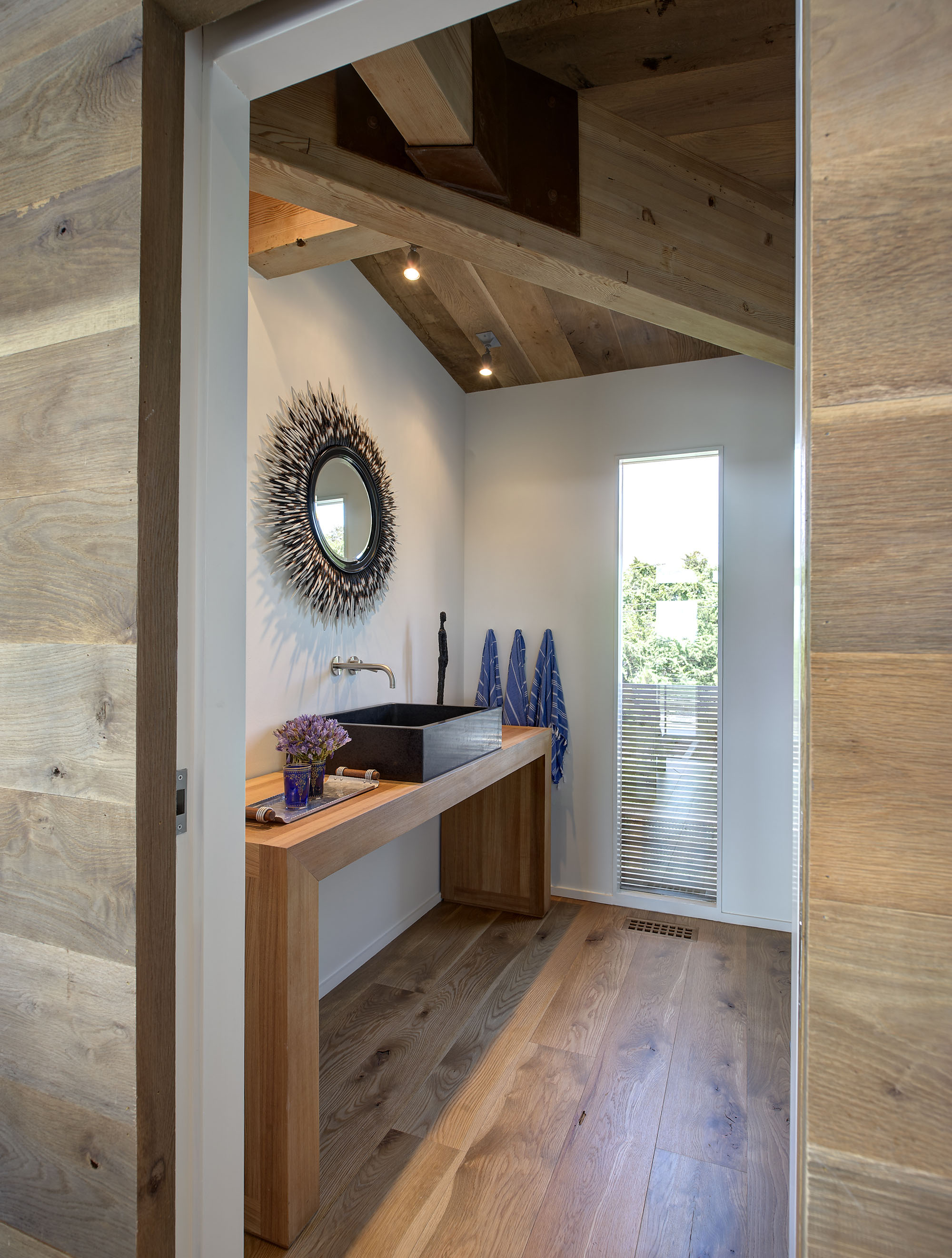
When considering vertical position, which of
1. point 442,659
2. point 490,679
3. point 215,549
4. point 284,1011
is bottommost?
point 284,1011

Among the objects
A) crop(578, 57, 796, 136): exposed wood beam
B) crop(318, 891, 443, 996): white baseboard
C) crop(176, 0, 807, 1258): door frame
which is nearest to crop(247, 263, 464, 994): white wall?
crop(318, 891, 443, 996): white baseboard

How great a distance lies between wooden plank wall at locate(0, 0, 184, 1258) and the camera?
893 mm

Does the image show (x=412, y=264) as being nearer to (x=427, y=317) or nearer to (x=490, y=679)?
(x=427, y=317)

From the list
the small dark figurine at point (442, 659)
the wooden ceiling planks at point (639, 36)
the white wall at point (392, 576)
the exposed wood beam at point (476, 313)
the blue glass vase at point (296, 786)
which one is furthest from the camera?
the small dark figurine at point (442, 659)

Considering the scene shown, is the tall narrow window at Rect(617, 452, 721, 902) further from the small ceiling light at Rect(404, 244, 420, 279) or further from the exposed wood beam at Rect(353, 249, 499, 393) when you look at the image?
the small ceiling light at Rect(404, 244, 420, 279)

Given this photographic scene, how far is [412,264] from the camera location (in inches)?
92.8

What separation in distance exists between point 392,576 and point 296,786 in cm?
122

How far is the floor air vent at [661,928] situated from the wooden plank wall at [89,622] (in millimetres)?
2388

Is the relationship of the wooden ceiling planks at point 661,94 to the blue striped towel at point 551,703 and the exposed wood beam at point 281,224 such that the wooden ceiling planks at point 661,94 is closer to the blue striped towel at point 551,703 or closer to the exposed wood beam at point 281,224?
the exposed wood beam at point 281,224

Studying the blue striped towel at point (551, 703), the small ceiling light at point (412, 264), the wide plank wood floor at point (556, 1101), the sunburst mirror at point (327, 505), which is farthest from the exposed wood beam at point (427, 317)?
the wide plank wood floor at point (556, 1101)

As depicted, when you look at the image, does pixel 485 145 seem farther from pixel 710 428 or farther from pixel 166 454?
pixel 710 428

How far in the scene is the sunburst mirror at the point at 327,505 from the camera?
220cm

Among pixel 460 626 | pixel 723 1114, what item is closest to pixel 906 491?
pixel 723 1114

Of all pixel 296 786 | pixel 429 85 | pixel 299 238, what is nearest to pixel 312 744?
pixel 296 786
